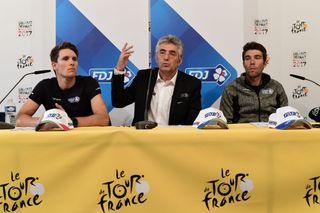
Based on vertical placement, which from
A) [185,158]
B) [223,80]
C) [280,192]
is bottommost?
[280,192]

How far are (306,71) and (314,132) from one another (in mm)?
2112

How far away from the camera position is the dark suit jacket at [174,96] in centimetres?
249

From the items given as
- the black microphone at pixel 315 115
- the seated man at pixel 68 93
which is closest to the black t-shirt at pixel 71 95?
the seated man at pixel 68 93

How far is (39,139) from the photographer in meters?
1.25

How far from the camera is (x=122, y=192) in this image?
49.7 inches

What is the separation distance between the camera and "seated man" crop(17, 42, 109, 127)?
2453mm

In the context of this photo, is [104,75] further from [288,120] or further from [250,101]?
[288,120]

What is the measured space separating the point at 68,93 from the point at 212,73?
1.29 metres

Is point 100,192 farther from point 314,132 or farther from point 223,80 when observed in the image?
point 223,80

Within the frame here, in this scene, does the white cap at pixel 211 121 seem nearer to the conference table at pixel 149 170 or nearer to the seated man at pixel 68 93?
the conference table at pixel 149 170

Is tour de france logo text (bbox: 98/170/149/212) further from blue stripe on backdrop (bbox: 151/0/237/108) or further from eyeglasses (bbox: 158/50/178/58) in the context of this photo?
blue stripe on backdrop (bbox: 151/0/237/108)

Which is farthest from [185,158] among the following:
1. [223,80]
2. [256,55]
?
[223,80]

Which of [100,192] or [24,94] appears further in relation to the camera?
[24,94]

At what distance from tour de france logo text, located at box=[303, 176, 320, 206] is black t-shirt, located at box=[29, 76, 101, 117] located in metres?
1.53
